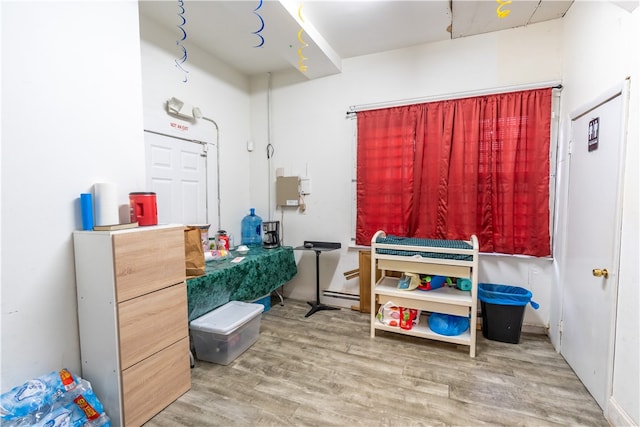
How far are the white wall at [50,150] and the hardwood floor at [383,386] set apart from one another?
82cm

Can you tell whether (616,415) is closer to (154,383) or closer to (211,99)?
(154,383)

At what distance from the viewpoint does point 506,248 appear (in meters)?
2.70

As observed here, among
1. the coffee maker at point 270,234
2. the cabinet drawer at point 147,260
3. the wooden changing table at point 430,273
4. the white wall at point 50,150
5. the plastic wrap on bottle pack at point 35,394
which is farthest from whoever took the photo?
the coffee maker at point 270,234

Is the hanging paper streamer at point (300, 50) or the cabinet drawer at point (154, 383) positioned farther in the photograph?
the hanging paper streamer at point (300, 50)

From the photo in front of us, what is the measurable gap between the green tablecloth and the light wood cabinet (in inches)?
14.7

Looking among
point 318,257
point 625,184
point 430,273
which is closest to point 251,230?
point 318,257

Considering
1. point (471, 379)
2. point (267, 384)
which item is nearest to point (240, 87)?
point (267, 384)

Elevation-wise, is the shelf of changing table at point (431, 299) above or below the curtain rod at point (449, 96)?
below

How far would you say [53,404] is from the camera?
4.72 feet

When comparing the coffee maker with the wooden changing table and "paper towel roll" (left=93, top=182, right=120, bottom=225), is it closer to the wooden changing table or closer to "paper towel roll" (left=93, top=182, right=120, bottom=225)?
the wooden changing table

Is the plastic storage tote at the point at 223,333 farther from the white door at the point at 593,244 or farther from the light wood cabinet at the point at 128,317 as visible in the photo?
the white door at the point at 593,244

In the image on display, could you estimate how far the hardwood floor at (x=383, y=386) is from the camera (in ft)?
5.49

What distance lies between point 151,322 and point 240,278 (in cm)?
97

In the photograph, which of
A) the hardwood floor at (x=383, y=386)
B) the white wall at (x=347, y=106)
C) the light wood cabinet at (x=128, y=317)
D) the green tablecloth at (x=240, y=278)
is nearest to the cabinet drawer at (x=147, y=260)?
the light wood cabinet at (x=128, y=317)
